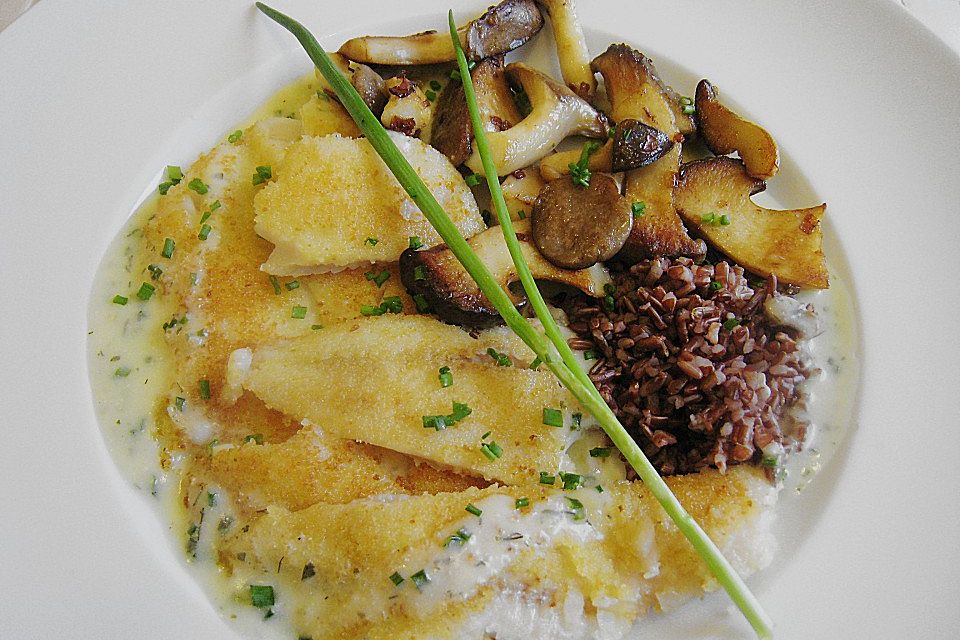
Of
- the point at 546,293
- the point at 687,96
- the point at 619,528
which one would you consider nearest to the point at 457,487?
the point at 619,528

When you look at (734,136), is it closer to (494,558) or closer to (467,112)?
(467,112)

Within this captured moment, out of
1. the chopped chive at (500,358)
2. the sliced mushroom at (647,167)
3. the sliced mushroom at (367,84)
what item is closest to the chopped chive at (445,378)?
the chopped chive at (500,358)

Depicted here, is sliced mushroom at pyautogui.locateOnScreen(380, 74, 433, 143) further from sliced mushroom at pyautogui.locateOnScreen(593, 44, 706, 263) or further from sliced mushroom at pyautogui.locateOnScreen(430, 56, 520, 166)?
sliced mushroom at pyautogui.locateOnScreen(593, 44, 706, 263)


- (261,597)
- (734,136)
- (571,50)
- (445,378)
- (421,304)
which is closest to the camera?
(261,597)

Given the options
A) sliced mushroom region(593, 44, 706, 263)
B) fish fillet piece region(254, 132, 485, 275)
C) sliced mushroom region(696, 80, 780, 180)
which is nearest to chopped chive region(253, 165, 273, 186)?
fish fillet piece region(254, 132, 485, 275)

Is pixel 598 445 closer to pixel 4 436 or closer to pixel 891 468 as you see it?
pixel 891 468

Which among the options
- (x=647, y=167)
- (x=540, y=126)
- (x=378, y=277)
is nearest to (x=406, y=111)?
(x=540, y=126)
